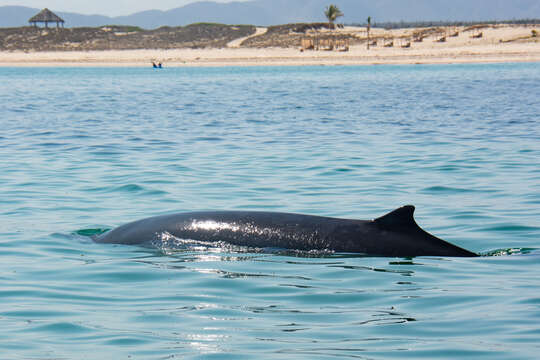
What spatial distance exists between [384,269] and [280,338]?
1968mm

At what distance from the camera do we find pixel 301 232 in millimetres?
7559

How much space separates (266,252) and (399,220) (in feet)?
4.42

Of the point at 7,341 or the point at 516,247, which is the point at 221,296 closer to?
the point at 7,341

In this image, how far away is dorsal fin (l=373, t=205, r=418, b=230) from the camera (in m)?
6.95

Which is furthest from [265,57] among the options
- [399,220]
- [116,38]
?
[399,220]

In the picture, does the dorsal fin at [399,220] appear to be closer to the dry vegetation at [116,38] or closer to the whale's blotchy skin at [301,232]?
the whale's blotchy skin at [301,232]

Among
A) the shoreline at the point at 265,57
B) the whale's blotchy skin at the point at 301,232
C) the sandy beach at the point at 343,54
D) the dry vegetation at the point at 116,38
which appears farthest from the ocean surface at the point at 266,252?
the dry vegetation at the point at 116,38

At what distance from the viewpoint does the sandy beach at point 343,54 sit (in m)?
76.9

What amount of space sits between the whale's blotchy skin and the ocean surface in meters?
0.17

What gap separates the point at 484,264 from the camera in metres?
7.37

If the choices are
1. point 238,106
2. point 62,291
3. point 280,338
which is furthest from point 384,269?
point 238,106

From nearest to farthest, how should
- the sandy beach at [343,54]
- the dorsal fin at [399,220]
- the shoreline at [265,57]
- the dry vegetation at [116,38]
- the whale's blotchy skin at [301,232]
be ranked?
the dorsal fin at [399,220] < the whale's blotchy skin at [301,232] < the shoreline at [265,57] < the sandy beach at [343,54] < the dry vegetation at [116,38]

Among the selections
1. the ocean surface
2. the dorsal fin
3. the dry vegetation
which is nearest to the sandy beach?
the dry vegetation

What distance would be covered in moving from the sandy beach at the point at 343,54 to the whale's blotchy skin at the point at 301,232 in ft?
222
